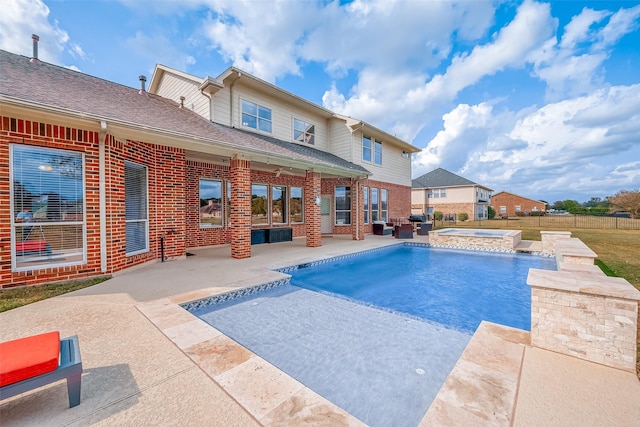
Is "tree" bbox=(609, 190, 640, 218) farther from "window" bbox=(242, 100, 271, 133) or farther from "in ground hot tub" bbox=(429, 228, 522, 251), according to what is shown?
"window" bbox=(242, 100, 271, 133)

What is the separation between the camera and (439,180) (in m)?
38.9

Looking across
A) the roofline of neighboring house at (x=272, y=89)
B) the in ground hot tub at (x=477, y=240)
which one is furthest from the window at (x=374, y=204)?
the in ground hot tub at (x=477, y=240)

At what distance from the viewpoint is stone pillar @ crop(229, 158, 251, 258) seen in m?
8.42

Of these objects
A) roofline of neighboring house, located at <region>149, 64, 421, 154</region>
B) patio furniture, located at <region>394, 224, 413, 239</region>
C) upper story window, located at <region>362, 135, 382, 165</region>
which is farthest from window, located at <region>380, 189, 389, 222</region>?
roofline of neighboring house, located at <region>149, 64, 421, 154</region>

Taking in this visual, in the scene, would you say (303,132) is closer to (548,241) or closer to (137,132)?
(137,132)

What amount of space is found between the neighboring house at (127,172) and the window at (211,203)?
0.04 m

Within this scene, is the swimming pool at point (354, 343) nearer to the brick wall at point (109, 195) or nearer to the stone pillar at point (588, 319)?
the stone pillar at point (588, 319)

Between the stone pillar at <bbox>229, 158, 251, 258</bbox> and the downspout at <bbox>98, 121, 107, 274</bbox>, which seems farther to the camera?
the stone pillar at <bbox>229, 158, 251, 258</bbox>

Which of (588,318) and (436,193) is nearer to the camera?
(588,318)

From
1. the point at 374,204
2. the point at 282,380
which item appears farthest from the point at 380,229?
the point at 282,380

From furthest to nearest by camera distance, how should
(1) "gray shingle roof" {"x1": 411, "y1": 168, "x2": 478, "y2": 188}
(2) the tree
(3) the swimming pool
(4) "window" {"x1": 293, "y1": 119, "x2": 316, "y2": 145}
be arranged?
1. (1) "gray shingle roof" {"x1": 411, "y1": 168, "x2": 478, "y2": 188}
2. (2) the tree
3. (4) "window" {"x1": 293, "y1": 119, "x2": 316, "y2": 145}
4. (3) the swimming pool

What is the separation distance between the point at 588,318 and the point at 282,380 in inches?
127

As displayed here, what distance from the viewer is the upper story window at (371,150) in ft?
53.6

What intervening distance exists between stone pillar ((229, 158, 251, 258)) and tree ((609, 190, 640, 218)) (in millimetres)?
41308
